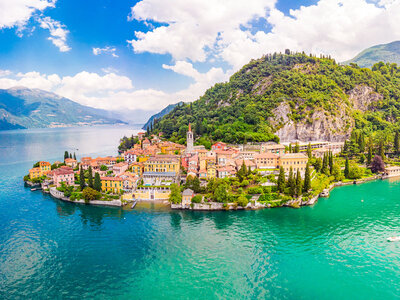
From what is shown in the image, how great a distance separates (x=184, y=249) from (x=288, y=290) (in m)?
8.77

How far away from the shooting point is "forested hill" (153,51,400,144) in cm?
6241

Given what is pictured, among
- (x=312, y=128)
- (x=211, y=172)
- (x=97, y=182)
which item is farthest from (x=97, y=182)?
(x=312, y=128)

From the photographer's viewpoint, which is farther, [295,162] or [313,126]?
[313,126]

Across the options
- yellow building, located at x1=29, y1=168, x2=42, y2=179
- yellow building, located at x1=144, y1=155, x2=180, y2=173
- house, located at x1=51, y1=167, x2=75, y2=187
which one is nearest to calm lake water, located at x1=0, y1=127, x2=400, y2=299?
house, located at x1=51, y1=167, x2=75, y2=187

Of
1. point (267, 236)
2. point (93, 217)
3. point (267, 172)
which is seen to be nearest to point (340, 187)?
point (267, 172)

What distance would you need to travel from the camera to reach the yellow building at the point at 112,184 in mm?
33844

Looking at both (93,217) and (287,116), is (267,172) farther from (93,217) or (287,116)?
(287,116)

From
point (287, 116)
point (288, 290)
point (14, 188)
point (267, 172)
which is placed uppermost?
point (287, 116)

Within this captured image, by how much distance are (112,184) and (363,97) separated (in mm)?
79689

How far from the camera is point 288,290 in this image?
53.7 feet

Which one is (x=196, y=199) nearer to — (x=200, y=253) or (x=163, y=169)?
(x=200, y=253)

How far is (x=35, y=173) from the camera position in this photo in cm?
4250

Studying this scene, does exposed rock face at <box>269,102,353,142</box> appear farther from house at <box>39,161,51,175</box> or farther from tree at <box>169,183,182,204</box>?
house at <box>39,161,51,175</box>

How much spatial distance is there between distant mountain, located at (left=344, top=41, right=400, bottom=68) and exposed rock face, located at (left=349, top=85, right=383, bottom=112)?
11375 centimetres
